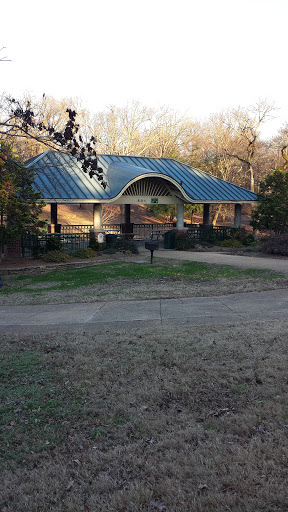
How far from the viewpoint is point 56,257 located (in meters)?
20.5

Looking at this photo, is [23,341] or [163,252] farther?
[163,252]

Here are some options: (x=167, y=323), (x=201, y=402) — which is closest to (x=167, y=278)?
(x=167, y=323)

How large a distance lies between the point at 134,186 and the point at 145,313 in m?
16.8

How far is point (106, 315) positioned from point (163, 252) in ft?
45.9

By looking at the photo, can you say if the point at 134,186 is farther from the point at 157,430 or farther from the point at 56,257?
the point at 157,430

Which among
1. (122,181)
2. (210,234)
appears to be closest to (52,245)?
(122,181)

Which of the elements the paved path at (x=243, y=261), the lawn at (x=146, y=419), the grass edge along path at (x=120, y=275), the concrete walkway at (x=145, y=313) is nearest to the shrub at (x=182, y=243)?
the paved path at (x=243, y=261)

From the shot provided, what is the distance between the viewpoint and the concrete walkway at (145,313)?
9219mm

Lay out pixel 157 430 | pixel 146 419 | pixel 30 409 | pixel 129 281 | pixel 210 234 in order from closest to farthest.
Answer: pixel 157 430 < pixel 146 419 < pixel 30 409 < pixel 129 281 < pixel 210 234

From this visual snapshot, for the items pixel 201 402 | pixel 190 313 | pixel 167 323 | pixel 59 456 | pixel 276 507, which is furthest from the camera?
pixel 190 313

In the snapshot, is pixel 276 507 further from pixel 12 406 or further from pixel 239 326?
pixel 239 326

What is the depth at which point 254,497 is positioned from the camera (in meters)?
3.44

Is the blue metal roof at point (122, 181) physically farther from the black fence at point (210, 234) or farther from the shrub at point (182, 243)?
the shrub at point (182, 243)

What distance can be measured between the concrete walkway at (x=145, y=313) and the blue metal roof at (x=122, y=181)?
934 cm
